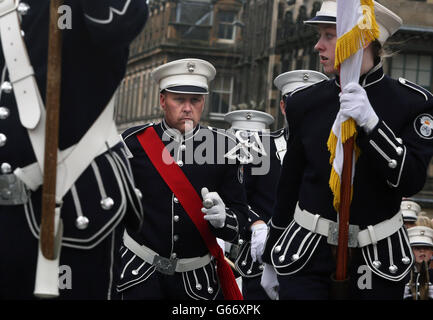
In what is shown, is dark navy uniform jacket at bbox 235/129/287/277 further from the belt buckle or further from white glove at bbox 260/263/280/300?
white glove at bbox 260/263/280/300

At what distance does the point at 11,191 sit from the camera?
532 cm

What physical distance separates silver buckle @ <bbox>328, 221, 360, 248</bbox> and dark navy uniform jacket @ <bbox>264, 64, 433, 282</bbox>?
5cm

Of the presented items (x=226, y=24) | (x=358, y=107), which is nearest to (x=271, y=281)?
(x=358, y=107)

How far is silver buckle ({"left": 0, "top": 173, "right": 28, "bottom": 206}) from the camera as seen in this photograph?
5301 mm

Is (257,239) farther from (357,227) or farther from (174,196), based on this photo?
(357,227)

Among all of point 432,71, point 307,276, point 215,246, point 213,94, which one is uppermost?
point 307,276

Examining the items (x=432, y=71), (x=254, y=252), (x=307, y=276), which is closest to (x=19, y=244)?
(x=307, y=276)

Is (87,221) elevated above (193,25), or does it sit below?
above

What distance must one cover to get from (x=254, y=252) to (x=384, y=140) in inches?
132

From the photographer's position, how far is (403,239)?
6.80 m

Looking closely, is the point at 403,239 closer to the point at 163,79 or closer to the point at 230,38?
the point at 163,79

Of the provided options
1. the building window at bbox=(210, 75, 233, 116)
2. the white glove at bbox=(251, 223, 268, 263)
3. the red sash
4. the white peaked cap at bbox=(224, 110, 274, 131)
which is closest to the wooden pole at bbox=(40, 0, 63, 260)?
the red sash

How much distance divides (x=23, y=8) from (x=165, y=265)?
2.85 metres

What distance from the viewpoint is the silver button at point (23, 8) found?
544 centimetres
